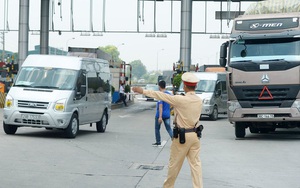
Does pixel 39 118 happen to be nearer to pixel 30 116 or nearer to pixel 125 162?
pixel 30 116

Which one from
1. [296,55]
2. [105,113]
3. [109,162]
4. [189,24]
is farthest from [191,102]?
[189,24]

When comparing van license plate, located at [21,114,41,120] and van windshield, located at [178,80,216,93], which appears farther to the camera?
van windshield, located at [178,80,216,93]

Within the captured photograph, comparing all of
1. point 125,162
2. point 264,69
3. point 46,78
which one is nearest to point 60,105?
point 46,78

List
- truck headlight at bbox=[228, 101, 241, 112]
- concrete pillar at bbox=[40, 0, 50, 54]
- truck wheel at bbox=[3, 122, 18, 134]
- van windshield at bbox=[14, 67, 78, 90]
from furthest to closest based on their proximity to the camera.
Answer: concrete pillar at bbox=[40, 0, 50, 54], truck headlight at bbox=[228, 101, 241, 112], van windshield at bbox=[14, 67, 78, 90], truck wheel at bbox=[3, 122, 18, 134]

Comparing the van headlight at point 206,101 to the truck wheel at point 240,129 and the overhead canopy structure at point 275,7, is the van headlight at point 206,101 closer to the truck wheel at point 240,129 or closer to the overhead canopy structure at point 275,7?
the overhead canopy structure at point 275,7

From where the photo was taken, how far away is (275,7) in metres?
22.2

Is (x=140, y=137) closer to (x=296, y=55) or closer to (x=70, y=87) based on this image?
(x=70, y=87)

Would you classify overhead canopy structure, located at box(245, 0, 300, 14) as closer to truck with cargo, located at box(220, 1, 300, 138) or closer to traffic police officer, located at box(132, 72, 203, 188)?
truck with cargo, located at box(220, 1, 300, 138)

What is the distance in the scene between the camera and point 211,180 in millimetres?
11703

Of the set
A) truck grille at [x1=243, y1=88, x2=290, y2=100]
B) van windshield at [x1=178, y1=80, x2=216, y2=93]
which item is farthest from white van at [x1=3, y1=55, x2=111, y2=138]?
van windshield at [x1=178, y1=80, x2=216, y2=93]

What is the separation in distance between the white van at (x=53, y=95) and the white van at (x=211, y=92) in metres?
13.3

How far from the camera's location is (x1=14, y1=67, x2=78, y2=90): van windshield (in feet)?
62.8

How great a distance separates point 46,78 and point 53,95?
90cm

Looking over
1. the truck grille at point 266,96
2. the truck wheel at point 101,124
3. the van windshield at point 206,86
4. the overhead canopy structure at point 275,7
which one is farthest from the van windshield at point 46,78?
the van windshield at point 206,86
